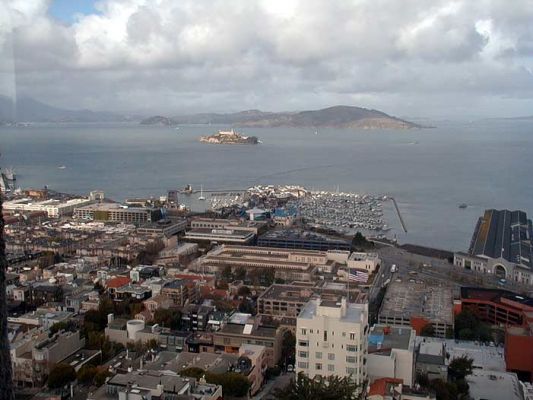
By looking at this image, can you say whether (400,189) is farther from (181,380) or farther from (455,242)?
(181,380)

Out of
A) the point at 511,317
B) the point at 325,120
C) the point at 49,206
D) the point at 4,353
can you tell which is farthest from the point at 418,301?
the point at 325,120

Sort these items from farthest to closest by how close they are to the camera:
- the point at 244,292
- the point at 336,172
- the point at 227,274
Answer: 1. the point at 336,172
2. the point at 227,274
3. the point at 244,292

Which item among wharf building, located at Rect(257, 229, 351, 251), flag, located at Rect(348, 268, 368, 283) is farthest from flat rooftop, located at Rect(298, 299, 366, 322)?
wharf building, located at Rect(257, 229, 351, 251)

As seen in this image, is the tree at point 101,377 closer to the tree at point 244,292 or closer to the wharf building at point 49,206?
the tree at point 244,292

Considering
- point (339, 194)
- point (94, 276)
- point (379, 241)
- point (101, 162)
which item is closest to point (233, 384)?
point (94, 276)

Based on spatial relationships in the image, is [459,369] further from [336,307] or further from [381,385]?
[336,307]

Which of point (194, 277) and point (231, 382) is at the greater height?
point (231, 382)

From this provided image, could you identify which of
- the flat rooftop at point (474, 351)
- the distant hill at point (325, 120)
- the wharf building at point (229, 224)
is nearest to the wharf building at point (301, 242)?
the wharf building at point (229, 224)
